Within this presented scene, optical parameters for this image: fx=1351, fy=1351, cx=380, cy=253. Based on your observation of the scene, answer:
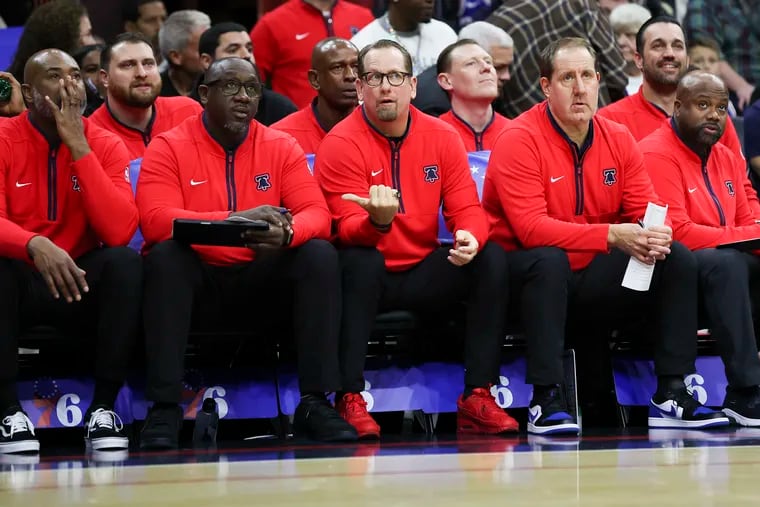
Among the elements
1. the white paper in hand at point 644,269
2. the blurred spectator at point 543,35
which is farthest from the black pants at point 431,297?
the blurred spectator at point 543,35

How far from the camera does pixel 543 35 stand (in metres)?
7.44

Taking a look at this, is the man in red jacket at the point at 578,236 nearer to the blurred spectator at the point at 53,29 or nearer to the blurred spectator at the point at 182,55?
the blurred spectator at the point at 182,55

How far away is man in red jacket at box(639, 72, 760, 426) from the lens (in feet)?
17.0

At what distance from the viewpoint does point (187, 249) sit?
4.80 metres

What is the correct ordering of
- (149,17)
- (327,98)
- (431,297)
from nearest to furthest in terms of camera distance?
(431,297), (327,98), (149,17)

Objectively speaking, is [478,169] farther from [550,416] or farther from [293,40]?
[293,40]

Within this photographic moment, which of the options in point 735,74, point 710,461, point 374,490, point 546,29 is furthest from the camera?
point 735,74

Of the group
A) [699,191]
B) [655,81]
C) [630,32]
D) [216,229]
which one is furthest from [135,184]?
[630,32]

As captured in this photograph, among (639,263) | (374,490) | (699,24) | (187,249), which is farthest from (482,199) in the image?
(699,24)

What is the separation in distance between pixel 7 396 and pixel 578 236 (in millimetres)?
2175

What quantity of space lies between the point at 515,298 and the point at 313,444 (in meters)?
1.04

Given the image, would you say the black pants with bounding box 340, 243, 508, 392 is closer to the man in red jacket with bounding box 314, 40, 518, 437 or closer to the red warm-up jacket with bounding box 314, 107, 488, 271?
the man in red jacket with bounding box 314, 40, 518, 437

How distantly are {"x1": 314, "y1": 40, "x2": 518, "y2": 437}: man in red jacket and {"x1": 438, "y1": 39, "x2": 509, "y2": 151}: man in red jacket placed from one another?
0.78m

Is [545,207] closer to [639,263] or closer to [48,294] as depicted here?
[639,263]
